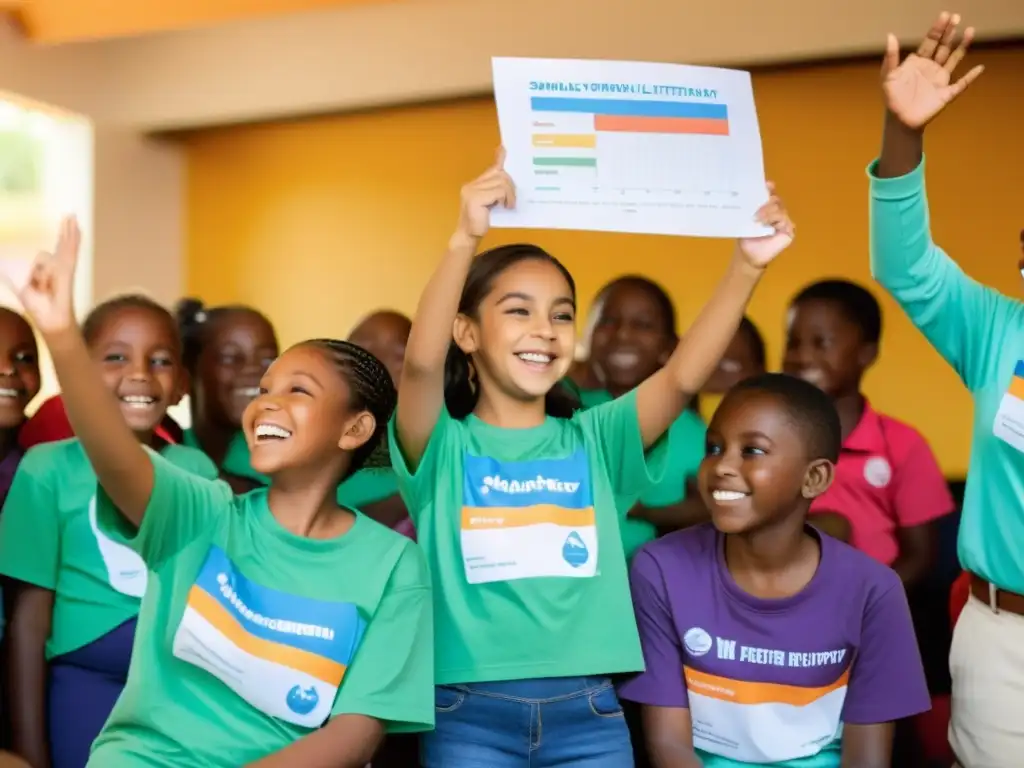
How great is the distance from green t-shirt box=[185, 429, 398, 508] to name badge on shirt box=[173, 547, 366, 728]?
106 cm

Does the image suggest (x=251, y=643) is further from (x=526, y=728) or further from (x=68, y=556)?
(x=68, y=556)

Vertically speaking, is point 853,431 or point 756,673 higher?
point 853,431

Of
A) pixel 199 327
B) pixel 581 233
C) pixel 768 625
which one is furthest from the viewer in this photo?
pixel 581 233

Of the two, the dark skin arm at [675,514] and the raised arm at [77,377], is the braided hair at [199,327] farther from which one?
the raised arm at [77,377]

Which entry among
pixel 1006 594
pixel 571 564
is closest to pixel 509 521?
pixel 571 564

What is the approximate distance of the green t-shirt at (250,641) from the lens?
76.0 inches

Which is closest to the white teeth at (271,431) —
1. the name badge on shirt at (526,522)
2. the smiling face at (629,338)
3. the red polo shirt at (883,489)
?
the name badge on shirt at (526,522)

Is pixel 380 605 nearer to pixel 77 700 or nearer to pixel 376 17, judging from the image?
pixel 77 700

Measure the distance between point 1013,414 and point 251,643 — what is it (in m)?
1.40

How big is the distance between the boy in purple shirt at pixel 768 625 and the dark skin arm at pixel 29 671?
3.94 feet

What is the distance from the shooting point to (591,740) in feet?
6.90

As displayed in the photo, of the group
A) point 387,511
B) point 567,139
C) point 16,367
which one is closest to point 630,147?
point 567,139

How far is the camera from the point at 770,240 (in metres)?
2.24

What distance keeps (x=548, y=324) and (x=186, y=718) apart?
0.95m
